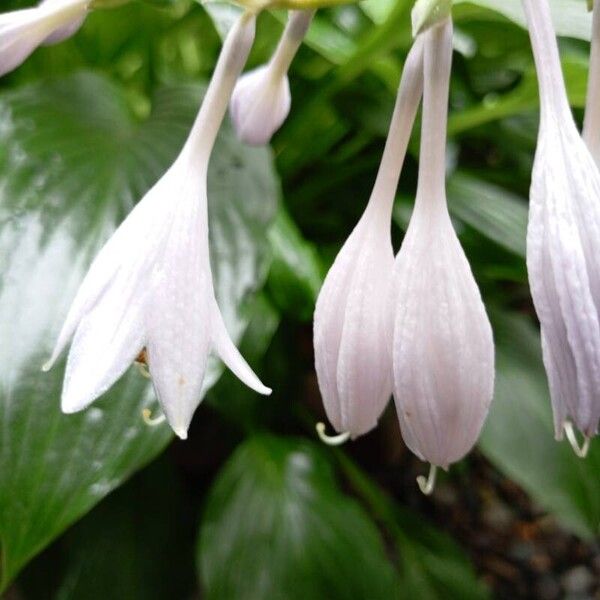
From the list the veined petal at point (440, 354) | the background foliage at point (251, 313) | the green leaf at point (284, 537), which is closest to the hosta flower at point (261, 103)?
the background foliage at point (251, 313)

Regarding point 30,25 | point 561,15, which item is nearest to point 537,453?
point 561,15

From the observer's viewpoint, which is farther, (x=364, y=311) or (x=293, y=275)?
(x=293, y=275)

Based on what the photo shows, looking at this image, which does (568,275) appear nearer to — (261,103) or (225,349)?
(225,349)

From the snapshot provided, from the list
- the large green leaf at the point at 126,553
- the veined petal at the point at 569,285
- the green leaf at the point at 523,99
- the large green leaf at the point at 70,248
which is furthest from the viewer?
the large green leaf at the point at 126,553

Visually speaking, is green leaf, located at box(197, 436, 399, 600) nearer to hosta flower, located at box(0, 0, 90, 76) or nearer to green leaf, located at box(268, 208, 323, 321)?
green leaf, located at box(268, 208, 323, 321)

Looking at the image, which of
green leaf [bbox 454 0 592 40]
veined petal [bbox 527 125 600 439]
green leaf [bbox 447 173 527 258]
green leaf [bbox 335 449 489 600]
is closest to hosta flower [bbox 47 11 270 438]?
veined petal [bbox 527 125 600 439]

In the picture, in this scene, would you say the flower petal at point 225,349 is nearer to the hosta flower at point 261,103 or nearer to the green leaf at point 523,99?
the hosta flower at point 261,103

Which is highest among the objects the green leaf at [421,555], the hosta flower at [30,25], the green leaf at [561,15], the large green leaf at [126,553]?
the hosta flower at [30,25]
